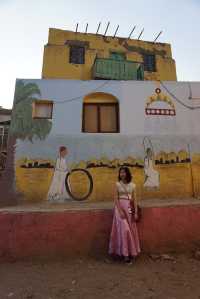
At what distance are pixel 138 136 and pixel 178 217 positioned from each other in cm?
342

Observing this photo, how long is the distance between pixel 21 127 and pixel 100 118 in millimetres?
2709

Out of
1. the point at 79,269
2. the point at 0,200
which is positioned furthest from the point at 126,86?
the point at 79,269

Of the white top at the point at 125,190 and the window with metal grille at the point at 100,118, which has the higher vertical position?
the window with metal grille at the point at 100,118

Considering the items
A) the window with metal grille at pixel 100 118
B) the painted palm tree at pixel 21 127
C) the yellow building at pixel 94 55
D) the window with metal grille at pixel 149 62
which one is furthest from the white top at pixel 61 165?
the window with metal grille at pixel 149 62

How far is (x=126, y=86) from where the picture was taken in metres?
8.31

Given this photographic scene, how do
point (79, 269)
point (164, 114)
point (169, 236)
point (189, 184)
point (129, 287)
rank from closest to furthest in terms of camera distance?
point (129, 287)
point (79, 269)
point (169, 236)
point (189, 184)
point (164, 114)

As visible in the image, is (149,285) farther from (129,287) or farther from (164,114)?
(164,114)

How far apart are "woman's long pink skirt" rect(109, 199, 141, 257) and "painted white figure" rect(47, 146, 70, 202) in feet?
10.2

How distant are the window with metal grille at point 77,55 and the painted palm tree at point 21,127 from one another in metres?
7.44

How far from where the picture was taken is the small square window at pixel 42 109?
26.1 feet

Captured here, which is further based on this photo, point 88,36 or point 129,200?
point 88,36

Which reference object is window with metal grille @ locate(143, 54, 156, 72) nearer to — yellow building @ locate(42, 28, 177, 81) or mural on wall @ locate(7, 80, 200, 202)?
yellow building @ locate(42, 28, 177, 81)

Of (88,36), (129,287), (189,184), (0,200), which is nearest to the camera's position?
(129,287)

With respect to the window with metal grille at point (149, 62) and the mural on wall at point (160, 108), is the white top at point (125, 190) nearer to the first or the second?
the mural on wall at point (160, 108)
